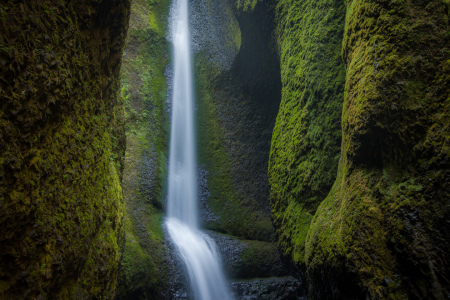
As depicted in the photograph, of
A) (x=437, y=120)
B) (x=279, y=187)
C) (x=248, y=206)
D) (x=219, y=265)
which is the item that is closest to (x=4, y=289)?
(x=437, y=120)

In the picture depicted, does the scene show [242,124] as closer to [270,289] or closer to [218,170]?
[218,170]

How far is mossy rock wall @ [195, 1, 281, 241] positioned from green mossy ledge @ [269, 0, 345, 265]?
2.36 meters

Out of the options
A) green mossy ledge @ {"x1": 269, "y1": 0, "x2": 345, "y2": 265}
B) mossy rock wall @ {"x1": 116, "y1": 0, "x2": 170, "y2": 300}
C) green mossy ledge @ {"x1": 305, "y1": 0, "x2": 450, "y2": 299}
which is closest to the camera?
green mossy ledge @ {"x1": 305, "y1": 0, "x2": 450, "y2": 299}

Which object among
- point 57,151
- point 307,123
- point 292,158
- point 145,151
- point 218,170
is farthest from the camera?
point 218,170

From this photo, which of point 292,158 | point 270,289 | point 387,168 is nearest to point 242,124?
point 292,158

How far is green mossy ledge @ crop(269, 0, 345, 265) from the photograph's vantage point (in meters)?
4.88

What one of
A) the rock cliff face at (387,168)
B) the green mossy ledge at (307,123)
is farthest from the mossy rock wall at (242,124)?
the rock cliff face at (387,168)

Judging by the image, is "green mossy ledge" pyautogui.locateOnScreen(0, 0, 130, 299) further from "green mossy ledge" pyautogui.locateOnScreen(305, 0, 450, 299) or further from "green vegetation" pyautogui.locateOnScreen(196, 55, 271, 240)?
"green vegetation" pyautogui.locateOnScreen(196, 55, 271, 240)

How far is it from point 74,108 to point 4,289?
6.11 ft

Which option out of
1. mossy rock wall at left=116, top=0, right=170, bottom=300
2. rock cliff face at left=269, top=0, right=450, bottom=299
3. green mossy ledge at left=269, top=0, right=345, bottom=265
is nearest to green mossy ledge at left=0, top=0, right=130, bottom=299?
mossy rock wall at left=116, top=0, right=170, bottom=300

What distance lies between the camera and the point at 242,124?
10.8 meters

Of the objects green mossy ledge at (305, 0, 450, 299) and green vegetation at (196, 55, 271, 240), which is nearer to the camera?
green mossy ledge at (305, 0, 450, 299)

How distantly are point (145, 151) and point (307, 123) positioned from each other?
6.37 m

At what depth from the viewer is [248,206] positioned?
9.55 metres
